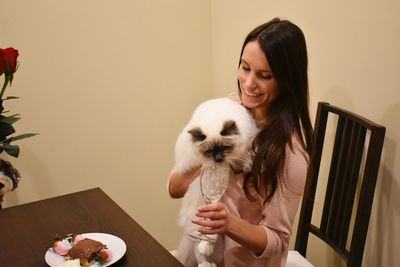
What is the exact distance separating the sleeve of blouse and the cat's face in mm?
174

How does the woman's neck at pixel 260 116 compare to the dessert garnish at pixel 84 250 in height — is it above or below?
above

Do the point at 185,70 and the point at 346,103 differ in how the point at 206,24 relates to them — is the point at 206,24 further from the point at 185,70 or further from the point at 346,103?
the point at 346,103

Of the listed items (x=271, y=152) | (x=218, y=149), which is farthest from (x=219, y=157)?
(x=271, y=152)

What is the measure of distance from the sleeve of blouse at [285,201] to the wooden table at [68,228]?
30cm

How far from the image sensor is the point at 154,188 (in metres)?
2.49

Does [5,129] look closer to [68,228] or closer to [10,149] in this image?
[10,149]

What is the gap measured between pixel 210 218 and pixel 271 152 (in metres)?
0.30

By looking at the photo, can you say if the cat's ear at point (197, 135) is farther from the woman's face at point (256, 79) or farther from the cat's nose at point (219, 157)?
the woman's face at point (256, 79)

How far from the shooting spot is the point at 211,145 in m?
1.05

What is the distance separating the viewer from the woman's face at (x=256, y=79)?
1129 mm

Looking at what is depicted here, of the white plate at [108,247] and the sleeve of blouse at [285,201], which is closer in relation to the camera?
the white plate at [108,247]

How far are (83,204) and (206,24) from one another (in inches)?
56.7

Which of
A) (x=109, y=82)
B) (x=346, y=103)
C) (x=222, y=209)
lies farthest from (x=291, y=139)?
(x=109, y=82)

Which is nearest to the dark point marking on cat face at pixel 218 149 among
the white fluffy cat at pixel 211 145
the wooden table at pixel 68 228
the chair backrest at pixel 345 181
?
the white fluffy cat at pixel 211 145
